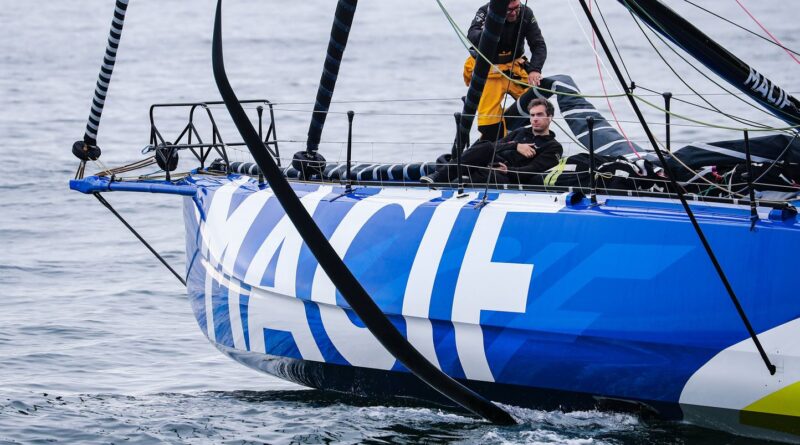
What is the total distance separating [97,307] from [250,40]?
899 inches

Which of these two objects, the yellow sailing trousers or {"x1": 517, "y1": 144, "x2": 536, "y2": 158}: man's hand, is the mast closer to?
{"x1": 517, "y1": 144, "x2": 536, "y2": 158}: man's hand

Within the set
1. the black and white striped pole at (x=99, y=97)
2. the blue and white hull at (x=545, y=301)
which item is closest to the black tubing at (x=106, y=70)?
the black and white striped pole at (x=99, y=97)

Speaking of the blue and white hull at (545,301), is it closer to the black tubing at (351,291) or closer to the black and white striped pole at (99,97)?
the black tubing at (351,291)

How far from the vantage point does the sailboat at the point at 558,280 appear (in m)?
6.97

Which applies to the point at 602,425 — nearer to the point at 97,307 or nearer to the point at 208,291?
the point at 208,291

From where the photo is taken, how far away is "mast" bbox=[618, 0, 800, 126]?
7.62 m

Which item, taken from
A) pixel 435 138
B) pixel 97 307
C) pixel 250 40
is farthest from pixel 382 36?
pixel 97 307

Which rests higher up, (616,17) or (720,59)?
(616,17)

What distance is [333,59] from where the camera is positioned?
34.1ft

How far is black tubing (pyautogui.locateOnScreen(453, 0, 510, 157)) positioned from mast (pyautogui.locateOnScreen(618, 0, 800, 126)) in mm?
1190

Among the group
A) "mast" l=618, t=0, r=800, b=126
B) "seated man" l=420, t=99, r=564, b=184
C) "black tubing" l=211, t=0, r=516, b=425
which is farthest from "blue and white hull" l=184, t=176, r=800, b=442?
"mast" l=618, t=0, r=800, b=126

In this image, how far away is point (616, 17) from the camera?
127 feet

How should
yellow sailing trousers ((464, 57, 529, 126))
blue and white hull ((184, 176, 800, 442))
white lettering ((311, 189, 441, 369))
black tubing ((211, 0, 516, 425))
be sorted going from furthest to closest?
yellow sailing trousers ((464, 57, 529, 126)), white lettering ((311, 189, 441, 369)), black tubing ((211, 0, 516, 425)), blue and white hull ((184, 176, 800, 442))

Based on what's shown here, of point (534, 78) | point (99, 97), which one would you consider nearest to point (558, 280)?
point (534, 78)
